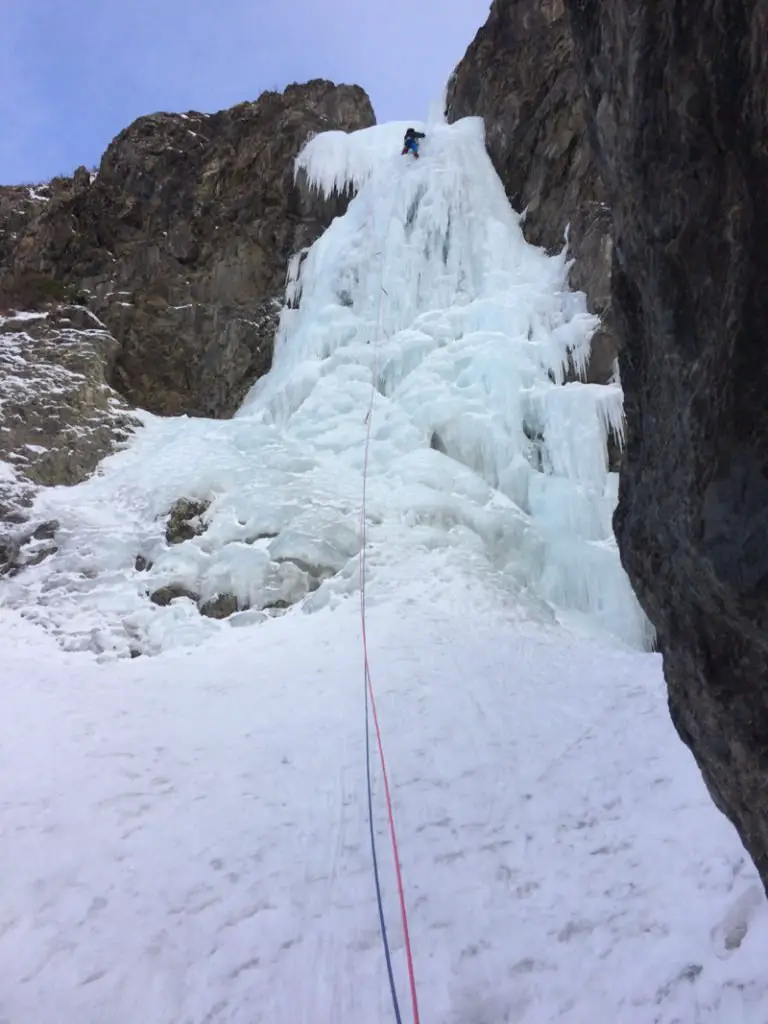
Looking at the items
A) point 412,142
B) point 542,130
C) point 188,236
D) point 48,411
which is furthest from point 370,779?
point 412,142

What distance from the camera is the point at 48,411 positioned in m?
12.3

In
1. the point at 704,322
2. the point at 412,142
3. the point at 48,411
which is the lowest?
the point at 704,322

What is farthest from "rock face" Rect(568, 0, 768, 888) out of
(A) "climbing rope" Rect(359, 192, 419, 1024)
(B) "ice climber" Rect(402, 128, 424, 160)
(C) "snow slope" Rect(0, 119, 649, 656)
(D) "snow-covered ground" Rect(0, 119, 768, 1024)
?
(B) "ice climber" Rect(402, 128, 424, 160)

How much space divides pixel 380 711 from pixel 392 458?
529cm

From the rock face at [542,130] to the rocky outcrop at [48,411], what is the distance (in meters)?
8.19

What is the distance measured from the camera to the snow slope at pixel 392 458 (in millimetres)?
8797

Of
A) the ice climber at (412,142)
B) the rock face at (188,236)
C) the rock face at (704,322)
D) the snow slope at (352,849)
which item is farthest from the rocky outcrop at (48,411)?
the rock face at (704,322)

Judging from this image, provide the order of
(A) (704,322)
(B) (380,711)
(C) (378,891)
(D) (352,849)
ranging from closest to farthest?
(A) (704,322)
(C) (378,891)
(D) (352,849)
(B) (380,711)

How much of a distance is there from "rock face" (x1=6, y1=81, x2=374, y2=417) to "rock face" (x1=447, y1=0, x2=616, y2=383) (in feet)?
11.5

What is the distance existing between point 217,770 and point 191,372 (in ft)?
36.4

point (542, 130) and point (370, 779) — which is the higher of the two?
point (542, 130)

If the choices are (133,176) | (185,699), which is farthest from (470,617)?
(133,176)

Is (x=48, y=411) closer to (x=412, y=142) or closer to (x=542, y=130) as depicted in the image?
(x=412, y=142)

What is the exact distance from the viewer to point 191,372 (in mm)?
14969
